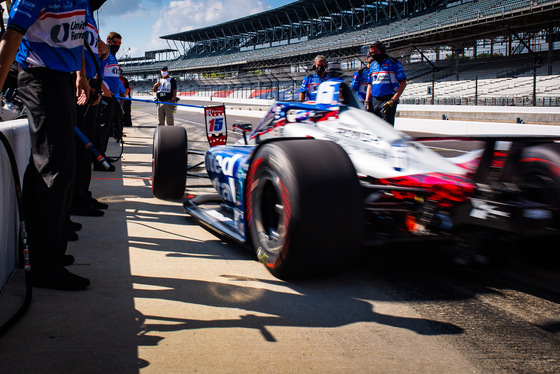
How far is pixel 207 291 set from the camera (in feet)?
10.0

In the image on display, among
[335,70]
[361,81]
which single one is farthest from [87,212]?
[361,81]

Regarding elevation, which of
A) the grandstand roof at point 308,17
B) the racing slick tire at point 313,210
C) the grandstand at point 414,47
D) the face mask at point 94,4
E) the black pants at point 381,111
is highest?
the grandstand roof at point 308,17

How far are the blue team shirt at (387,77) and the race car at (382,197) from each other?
12.1 feet

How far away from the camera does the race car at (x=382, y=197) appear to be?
2.86m

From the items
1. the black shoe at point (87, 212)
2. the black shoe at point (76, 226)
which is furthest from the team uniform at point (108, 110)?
the black shoe at point (76, 226)

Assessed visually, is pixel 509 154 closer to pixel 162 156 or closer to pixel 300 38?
pixel 162 156

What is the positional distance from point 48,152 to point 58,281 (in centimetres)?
74

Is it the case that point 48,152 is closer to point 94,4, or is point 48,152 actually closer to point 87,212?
point 87,212

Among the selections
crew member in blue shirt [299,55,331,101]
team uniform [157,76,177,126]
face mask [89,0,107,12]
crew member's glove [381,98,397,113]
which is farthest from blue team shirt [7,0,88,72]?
team uniform [157,76,177,126]

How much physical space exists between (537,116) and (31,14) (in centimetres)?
1963

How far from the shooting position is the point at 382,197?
3510 mm

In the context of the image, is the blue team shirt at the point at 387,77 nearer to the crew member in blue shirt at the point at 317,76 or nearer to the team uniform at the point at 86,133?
the crew member in blue shirt at the point at 317,76

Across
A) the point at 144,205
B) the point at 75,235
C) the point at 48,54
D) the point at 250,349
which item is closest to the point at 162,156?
the point at 144,205

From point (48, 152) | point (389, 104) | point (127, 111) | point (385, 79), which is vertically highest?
point (385, 79)
